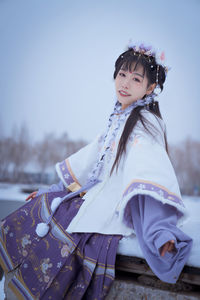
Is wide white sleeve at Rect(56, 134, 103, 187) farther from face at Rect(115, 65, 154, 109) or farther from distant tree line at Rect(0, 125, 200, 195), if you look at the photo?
distant tree line at Rect(0, 125, 200, 195)

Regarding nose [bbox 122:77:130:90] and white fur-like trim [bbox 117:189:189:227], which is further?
nose [bbox 122:77:130:90]

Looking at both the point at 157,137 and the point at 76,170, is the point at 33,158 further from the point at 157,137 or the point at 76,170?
the point at 157,137

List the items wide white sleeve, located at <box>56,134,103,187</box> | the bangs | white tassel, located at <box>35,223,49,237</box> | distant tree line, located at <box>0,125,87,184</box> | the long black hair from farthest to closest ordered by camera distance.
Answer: distant tree line, located at <box>0,125,87,184</box> < wide white sleeve, located at <box>56,134,103,187</box> < the bangs < the long black hair < white tassel, located at <box>35,223,49,237</box>

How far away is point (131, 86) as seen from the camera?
1307 mm

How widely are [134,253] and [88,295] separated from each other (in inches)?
9.9

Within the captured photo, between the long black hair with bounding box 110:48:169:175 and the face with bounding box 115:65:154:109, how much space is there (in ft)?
0.08

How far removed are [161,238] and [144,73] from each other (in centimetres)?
85

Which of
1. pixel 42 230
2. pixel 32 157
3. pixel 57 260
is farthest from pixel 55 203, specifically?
pixel 32 157

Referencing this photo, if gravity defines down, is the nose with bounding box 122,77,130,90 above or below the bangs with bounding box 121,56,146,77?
below

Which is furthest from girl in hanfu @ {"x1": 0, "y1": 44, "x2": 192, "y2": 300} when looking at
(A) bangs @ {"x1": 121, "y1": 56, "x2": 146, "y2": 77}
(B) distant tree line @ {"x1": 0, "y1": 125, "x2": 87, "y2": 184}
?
→ (B) distant tree line @ {"x1": 0, "y1": 125, "x2": 87, "y2": 184}

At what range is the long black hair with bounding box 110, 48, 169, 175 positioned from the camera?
1.18 m

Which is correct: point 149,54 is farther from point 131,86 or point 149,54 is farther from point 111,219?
point 111,219

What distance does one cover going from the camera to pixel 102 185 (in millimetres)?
1181

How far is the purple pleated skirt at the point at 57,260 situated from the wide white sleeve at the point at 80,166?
12.9 inches
